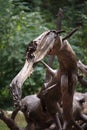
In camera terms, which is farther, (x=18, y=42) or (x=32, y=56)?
(x=18, y=42)

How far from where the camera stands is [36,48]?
1.43 meters

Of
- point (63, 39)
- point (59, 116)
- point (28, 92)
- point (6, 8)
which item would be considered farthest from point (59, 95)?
point (6, 8)

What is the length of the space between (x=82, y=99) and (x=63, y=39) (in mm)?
438

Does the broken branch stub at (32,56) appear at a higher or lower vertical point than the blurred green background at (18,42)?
higher

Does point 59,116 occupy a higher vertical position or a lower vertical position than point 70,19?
higher

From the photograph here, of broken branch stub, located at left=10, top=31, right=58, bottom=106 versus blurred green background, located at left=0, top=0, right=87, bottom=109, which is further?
blurred green background, located at left=0, top=0, right=87, bottom=109

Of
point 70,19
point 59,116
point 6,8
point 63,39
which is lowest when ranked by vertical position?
point 70,19

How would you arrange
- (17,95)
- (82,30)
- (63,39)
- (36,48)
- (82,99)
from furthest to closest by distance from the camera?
1. (82,30)
2. (82,99)
3. (63,39)
4. (36,48)
5. (17,95)

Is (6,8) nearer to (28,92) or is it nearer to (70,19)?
(28,92)

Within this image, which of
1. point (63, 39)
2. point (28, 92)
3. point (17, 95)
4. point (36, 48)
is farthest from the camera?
point (28, 92)

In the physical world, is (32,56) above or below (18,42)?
above

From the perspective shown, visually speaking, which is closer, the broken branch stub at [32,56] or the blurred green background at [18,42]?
the broken branch stub at [32,56]

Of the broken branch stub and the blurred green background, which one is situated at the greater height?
the broken branch stub

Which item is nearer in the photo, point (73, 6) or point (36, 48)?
point (36, 48)
